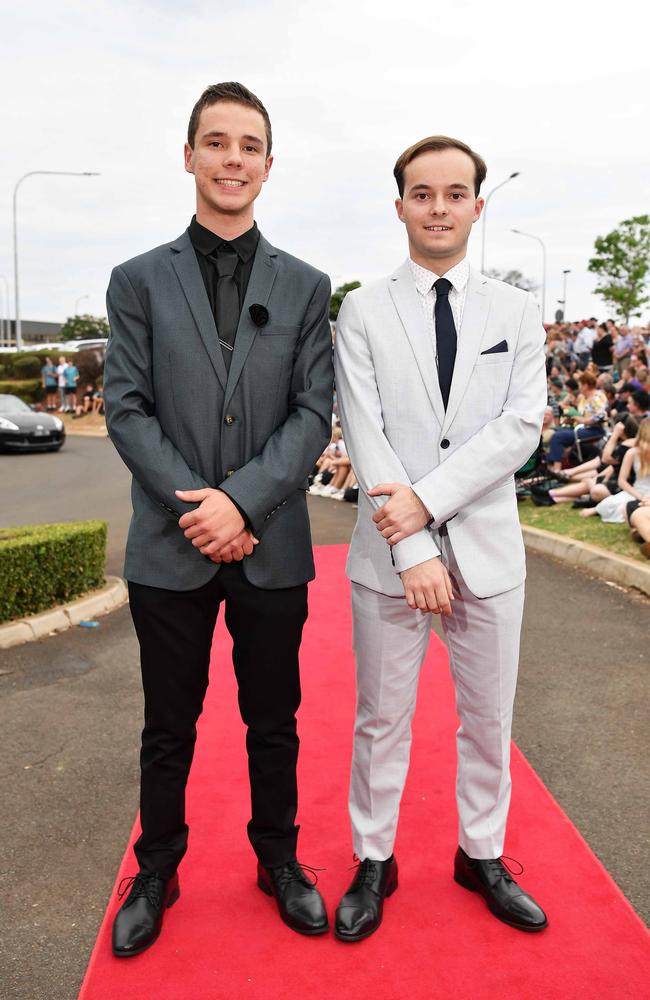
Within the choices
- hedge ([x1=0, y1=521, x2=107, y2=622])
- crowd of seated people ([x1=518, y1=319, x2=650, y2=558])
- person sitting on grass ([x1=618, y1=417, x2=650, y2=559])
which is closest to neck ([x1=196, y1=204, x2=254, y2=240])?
hedge ([x1=0, y1=521, x2=107, y2=622])

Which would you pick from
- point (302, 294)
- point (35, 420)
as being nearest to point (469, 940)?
point (302, 294)

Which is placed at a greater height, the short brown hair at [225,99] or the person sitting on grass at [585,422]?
the short brown hair at [225,99]

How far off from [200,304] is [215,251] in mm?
205

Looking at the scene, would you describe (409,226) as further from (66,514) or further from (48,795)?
(66,514)

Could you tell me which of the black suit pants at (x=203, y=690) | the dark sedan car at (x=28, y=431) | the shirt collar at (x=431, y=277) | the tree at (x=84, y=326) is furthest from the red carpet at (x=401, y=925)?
the tree at (x=84, y=326)

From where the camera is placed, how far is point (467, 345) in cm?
259

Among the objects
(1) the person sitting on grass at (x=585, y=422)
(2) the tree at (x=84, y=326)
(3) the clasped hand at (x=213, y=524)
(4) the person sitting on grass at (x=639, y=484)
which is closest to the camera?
(3) the clasped hand at (x=213, y=524)

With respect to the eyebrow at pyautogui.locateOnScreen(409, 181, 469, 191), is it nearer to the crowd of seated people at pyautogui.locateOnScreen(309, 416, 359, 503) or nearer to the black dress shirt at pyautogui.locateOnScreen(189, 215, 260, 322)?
the black dress shirt at pyautogui.locateOnScreen(189, 215, 260, 322)

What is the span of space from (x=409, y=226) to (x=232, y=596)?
1267mm

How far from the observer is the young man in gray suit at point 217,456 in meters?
2.49

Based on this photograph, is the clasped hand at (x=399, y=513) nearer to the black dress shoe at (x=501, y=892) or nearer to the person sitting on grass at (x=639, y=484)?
the black dress shoe at (x=501, y=892)

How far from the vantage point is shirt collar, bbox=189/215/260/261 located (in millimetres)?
2604

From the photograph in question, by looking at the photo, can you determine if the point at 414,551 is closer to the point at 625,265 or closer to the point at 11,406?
the point at 11,406

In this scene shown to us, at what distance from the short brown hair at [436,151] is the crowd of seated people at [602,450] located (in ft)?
17.5
